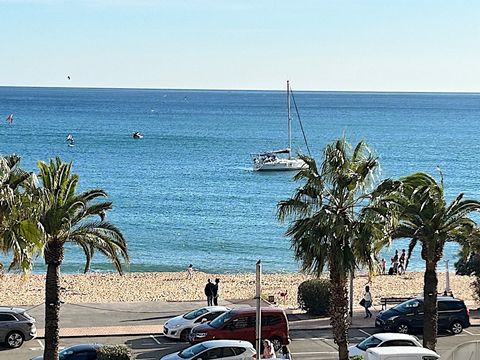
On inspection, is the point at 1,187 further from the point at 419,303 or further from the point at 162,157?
the point at 162,157

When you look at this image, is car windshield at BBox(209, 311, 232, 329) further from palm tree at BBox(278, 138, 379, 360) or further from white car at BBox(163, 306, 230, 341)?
palm tree at BBox(278, 138, 379, 360)

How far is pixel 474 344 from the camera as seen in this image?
1220cm

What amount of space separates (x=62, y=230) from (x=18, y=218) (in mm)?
1972

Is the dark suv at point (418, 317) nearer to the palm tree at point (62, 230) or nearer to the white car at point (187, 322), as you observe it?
the white car at point (187, 322)

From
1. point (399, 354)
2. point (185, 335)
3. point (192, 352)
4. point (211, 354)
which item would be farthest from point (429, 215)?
point (185, 335)

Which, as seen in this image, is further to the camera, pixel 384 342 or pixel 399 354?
pixel 384 342

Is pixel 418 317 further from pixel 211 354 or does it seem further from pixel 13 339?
pixel 13 339

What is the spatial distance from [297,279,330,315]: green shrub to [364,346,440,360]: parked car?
944cm

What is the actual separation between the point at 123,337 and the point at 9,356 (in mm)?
4390

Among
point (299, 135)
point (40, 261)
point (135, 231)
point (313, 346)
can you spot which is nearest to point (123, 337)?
point (313, 346)

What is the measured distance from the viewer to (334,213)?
2150 centimetres

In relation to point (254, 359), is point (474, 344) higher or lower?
higher

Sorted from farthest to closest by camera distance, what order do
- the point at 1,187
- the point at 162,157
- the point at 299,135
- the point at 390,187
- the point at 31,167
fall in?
the point at 299,135 → the point at 162,157 → the point at 31,167 → the point at 390,187 → the point at 1,187

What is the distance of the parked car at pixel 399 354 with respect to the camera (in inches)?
872
